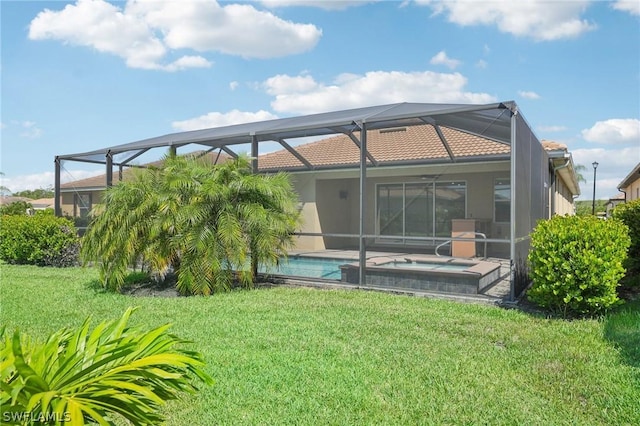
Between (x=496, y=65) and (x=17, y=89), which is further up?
(x=496, y=65)

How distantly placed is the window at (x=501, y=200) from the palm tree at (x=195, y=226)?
25.9 ft

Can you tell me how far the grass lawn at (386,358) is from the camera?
320 cm

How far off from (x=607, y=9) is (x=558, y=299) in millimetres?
6965

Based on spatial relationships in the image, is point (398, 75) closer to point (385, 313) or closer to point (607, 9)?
point (607, 9)

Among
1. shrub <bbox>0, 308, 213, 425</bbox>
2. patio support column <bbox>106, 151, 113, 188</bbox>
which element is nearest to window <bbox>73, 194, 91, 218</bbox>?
patio support column <bbox>106, 151, 113, 188</bbox>

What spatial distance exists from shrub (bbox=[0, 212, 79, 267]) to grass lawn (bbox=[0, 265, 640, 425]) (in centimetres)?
532

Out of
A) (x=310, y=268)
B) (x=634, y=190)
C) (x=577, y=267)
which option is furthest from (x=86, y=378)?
(x=634, y=190)

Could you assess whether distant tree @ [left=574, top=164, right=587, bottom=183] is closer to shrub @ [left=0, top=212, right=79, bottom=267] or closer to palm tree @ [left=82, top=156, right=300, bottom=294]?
palm tree @ [left=82, top=156, right=300, bottom=294]

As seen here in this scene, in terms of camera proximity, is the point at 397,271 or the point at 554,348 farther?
the point at 397,271

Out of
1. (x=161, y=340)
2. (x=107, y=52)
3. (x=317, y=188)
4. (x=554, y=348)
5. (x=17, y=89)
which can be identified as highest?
(x=107, y=52)

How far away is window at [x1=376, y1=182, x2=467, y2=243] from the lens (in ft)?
48.1

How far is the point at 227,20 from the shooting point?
908 centimetres

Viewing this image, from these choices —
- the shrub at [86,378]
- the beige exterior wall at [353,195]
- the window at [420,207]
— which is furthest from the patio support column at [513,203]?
the window at [420,207]

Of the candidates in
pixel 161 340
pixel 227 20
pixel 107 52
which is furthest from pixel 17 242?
pixel 161 340
